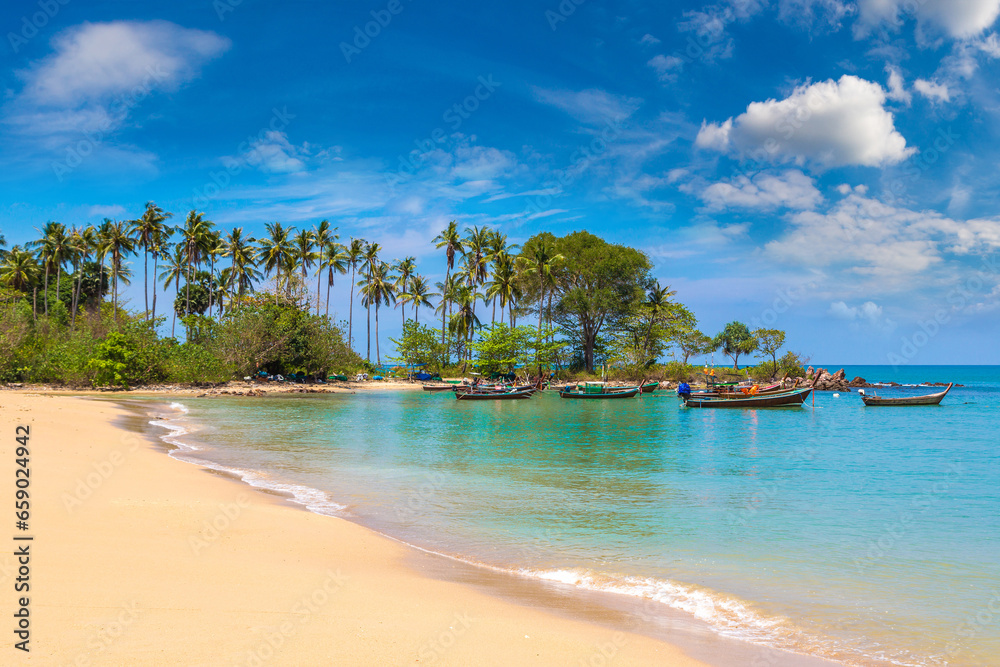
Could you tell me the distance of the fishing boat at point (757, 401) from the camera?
156 feet

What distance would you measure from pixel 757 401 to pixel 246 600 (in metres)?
49.2

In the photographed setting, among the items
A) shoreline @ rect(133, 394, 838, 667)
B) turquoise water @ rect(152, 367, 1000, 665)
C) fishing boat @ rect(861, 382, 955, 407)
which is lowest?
fishing boat @ rect(861, 382, 955, 407)

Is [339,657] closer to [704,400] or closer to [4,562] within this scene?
[4,562]

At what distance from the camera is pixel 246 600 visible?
543 cm

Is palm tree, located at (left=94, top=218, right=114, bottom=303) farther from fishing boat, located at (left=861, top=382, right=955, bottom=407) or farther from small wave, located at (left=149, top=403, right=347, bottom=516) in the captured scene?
fishing boat, located at (left=861, top=382, right=955, bottom=407)

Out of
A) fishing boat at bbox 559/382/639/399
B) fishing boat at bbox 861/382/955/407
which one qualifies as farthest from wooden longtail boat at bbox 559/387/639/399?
fishing boat at bbox 861/382/955/407

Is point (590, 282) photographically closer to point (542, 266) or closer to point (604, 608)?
point (542, 266)

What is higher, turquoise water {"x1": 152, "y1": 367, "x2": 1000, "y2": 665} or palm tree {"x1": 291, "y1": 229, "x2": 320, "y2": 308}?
palm tree {"x1": 291, "y1": 229, "x2": 320, "y2": 308}

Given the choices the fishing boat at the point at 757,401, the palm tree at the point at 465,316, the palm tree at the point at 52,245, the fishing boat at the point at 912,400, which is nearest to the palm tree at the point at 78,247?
the palm tree at the point at 52,245

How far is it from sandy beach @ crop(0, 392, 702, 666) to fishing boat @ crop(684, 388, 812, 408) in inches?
1692

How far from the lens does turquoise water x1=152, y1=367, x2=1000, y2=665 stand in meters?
6.45

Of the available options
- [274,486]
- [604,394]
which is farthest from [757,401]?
[274,486]

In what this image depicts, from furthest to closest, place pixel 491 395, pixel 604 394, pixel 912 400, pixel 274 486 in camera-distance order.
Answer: pixel 604 394 < pixel 912 400 < pixel 491 395 < pixel 274 486

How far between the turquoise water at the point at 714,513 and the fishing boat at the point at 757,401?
66.3 ft
